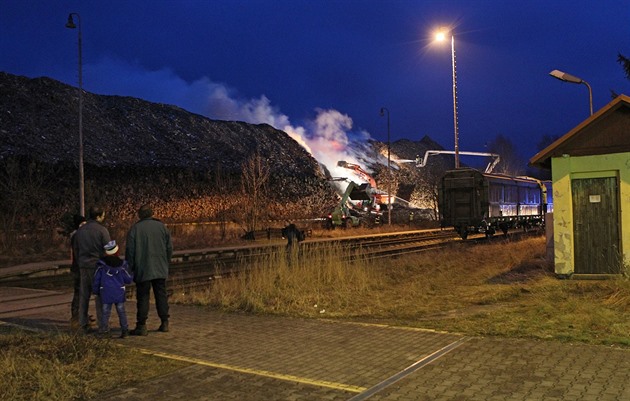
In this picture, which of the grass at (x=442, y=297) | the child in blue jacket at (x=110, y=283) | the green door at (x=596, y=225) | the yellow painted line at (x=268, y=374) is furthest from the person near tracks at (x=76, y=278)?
the green door at (x=596, y=225)

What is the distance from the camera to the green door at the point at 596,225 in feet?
39.6

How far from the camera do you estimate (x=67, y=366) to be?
600cm

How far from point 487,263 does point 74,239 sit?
43.0ft

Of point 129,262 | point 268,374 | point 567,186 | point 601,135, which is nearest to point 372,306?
point 129,262

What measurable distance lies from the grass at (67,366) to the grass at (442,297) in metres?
3.74

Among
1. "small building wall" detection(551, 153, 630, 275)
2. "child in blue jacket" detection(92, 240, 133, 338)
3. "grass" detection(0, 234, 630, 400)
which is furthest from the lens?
"small building wall" detection(551, 153, 630, 275)

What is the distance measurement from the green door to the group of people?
8.91 m

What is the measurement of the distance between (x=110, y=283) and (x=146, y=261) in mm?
571

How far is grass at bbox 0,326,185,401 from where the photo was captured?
5402 mm

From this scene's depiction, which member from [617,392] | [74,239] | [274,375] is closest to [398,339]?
[274,375]

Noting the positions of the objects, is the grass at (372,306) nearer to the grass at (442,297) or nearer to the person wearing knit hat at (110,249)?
the grass at (442,297)

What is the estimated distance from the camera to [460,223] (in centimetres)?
2888

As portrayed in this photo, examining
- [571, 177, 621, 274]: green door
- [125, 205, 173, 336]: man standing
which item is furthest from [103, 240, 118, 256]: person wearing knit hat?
[571, 177, 621, 274]: green door

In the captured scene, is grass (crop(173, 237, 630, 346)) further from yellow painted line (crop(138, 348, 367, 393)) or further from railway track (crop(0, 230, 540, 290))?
yellow painted line (crop(138, 348, 367, 393))
